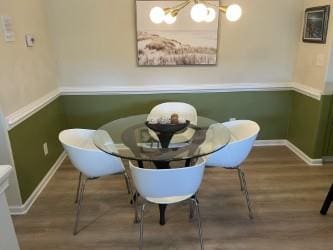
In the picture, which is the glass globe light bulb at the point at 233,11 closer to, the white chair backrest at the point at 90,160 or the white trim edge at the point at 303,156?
the white chair backrest at the point at 90,160

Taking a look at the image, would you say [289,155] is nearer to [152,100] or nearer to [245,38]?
[245,38]

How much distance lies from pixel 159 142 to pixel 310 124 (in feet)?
6.64

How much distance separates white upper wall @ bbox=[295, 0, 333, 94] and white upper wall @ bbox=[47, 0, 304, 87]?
0.11 metres

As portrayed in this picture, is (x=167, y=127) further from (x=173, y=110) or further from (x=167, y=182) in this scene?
(x=173, y=110)

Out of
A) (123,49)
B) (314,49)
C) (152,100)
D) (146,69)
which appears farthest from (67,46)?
(314,49)

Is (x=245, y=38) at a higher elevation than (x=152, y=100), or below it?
higher

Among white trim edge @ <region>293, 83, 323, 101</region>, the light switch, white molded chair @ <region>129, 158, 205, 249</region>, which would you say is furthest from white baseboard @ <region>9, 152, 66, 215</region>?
the light switch

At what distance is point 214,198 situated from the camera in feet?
8.48

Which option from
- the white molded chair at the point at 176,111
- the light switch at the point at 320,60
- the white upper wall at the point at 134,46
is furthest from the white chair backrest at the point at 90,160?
the light switch at the point at 320,60

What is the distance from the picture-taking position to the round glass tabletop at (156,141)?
191 centimetres

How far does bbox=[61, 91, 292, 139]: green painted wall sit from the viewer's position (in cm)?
349

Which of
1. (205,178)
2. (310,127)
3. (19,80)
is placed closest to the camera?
(19,80)

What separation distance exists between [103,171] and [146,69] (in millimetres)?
1645

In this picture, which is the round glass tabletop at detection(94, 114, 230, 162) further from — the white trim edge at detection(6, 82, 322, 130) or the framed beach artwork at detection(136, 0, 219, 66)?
the framed beach artwork at detection(136, 0, 219, 66)
